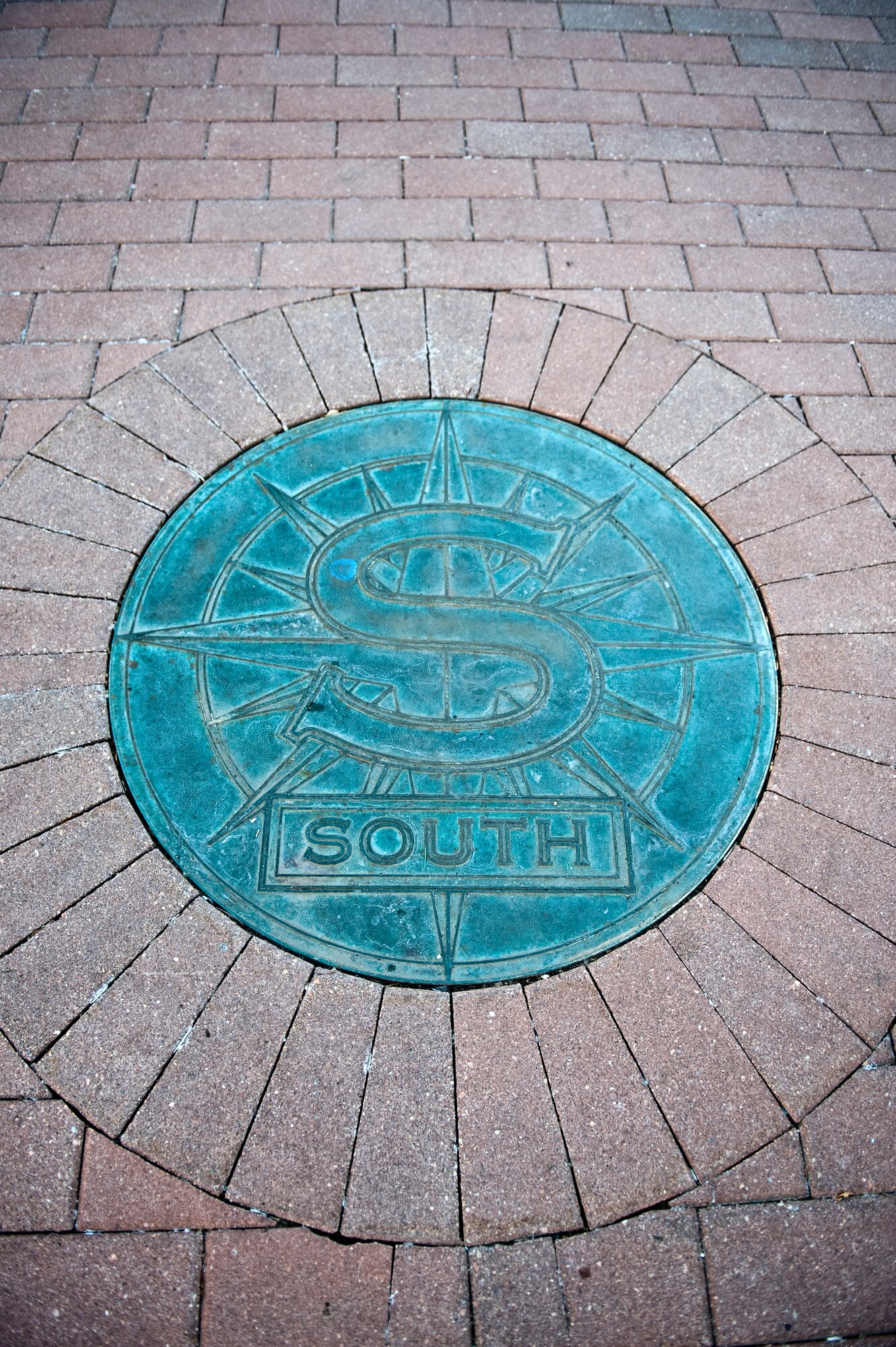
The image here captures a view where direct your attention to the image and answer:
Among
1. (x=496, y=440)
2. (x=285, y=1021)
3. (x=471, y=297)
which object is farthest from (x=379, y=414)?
(x=285, y=1021)

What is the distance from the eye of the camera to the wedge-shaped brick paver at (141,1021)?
7.97 feet

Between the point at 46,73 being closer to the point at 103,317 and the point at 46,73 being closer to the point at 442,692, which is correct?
the point at 103,317

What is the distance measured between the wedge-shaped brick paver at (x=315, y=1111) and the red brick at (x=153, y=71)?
4195 mm

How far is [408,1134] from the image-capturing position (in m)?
2.39

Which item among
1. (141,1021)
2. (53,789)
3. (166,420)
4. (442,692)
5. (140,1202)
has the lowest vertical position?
(140,1202)

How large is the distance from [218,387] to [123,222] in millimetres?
1054

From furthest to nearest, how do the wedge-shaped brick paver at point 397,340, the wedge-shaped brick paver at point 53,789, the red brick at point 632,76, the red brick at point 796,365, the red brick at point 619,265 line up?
the red brick at point 632,76 < the red brick at point 619,265 < the red brick at point 796,365 < the wedge-shaped brick paver at point 397,340 < the wedge-shaped brick paver at point 53,789

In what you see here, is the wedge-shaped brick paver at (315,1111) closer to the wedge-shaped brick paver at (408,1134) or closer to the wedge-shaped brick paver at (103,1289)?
the wedge-shaped brick paver at (408,1134)

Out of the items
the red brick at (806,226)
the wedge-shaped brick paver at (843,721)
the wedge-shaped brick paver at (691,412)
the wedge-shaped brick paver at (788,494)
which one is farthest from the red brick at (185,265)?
the wedge-shaped brick paver at (843,721)

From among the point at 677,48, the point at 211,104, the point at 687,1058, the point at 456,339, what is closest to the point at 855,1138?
the point at 687,1058

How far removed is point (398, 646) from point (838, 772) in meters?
1.40

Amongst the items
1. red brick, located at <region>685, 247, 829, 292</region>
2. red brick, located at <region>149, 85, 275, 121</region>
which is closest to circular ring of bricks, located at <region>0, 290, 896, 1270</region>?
red brick, located at <region>685, 247, 829, 292</region>

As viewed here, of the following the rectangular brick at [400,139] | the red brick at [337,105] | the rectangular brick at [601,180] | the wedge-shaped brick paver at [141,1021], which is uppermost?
the red brick at [337,105]

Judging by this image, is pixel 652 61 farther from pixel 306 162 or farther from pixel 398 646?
pixel 398 646
